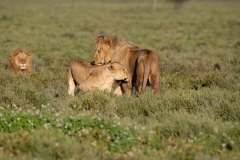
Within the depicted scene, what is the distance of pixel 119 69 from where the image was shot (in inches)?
335

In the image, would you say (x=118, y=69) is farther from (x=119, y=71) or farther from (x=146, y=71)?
(x=146, y=71)

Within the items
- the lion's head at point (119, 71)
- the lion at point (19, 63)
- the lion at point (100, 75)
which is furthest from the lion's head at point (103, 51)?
the lion at point (19, 63)

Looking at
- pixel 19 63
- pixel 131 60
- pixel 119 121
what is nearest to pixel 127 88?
pixel 131 60

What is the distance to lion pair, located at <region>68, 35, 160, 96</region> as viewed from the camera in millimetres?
8414

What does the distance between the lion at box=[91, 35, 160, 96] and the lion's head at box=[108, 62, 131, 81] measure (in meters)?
0.18

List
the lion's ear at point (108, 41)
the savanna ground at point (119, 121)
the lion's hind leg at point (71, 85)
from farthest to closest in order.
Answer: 1. the lion's hind leg at point (71, 85)
2. the lion's ear at point (108, 41)
3. the savanna ground at point (119, 121)

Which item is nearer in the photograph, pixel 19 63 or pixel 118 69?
pixel 118 69

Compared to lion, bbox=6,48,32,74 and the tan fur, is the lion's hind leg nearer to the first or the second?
the tan fur

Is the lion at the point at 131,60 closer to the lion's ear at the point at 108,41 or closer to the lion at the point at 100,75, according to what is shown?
the lion's ear at the point at 108,41

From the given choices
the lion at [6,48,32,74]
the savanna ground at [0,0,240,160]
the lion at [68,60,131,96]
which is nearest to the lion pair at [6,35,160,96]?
the lion at [68,60,131,96]

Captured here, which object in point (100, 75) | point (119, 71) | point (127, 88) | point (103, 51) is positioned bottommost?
point (127, 88)

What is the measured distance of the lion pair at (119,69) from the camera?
8414 millimetres

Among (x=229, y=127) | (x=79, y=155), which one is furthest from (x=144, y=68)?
(x=79, y=155)

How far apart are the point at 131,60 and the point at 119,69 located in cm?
46
